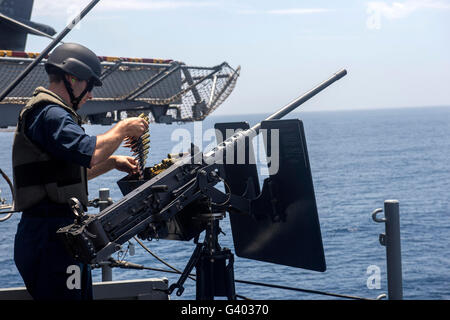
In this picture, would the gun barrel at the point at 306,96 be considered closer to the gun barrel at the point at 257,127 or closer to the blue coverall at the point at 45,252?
the gun barrel at the point at 257,127

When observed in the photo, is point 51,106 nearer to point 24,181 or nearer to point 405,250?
point 24,181

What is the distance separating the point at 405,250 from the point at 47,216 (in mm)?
55129

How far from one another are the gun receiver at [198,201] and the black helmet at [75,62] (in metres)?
0.83

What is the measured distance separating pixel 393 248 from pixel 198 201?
1.52m

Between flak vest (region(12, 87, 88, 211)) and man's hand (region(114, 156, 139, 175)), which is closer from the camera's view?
flak vest (region(12, 87, 88, 211))

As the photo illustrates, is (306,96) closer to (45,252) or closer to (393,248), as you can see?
(393,248)

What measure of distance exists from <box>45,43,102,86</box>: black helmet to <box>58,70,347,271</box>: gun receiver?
0.83 meters

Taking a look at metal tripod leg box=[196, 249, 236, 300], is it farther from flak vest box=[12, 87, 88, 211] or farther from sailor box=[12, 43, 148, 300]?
flak vest box=[12, 87, 88, 211]

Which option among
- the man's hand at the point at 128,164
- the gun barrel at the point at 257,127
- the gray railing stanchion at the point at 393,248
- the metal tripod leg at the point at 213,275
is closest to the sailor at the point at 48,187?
the man's hand at the point at 128,164

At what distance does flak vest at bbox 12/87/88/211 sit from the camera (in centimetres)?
448

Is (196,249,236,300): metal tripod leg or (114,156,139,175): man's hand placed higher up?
(114,156,139,175): man's hand

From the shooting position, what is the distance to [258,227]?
5.73m

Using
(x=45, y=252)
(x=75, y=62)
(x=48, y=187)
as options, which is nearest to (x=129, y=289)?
(x=45, y=252)

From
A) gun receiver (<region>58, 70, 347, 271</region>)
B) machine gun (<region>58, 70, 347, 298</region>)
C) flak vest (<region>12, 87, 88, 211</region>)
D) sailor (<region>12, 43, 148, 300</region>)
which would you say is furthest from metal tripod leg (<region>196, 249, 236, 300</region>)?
flak vest (<region>12, 87, 88, 211</region>)
